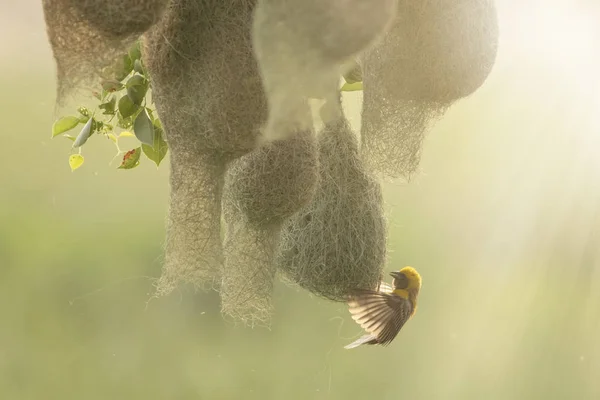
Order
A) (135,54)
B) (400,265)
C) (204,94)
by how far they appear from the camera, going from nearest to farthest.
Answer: (204,94) < (135,54) < (400,265)

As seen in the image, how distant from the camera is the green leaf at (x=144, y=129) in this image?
0.52 m

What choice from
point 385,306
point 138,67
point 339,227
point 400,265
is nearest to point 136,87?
point 138,67

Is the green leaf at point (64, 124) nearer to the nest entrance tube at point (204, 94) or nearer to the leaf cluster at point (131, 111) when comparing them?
Answer: the leaf cluster at point (131, 111)

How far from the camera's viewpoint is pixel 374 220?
62 cm

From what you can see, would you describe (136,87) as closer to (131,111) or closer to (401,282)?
(131,111)

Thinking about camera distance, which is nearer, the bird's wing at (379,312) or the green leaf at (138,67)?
the green leaf at (138,67)

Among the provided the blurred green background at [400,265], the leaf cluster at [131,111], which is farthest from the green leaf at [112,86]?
the blurred green background at [400,265]

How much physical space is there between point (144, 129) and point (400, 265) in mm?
658

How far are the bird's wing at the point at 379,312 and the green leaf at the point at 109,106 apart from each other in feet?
0.99

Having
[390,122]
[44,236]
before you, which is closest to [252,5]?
[390,122]

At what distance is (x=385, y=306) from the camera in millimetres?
647

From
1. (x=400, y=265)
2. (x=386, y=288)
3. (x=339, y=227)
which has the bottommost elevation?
(x=400, y=265)

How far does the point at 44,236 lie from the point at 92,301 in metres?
0.13

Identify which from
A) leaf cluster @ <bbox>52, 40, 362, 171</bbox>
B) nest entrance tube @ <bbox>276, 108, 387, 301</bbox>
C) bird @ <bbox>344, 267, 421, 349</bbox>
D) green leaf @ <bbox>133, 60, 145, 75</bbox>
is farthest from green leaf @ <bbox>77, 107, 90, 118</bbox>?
bird @ <bbox>344, 267, 421, 349</bbox>
